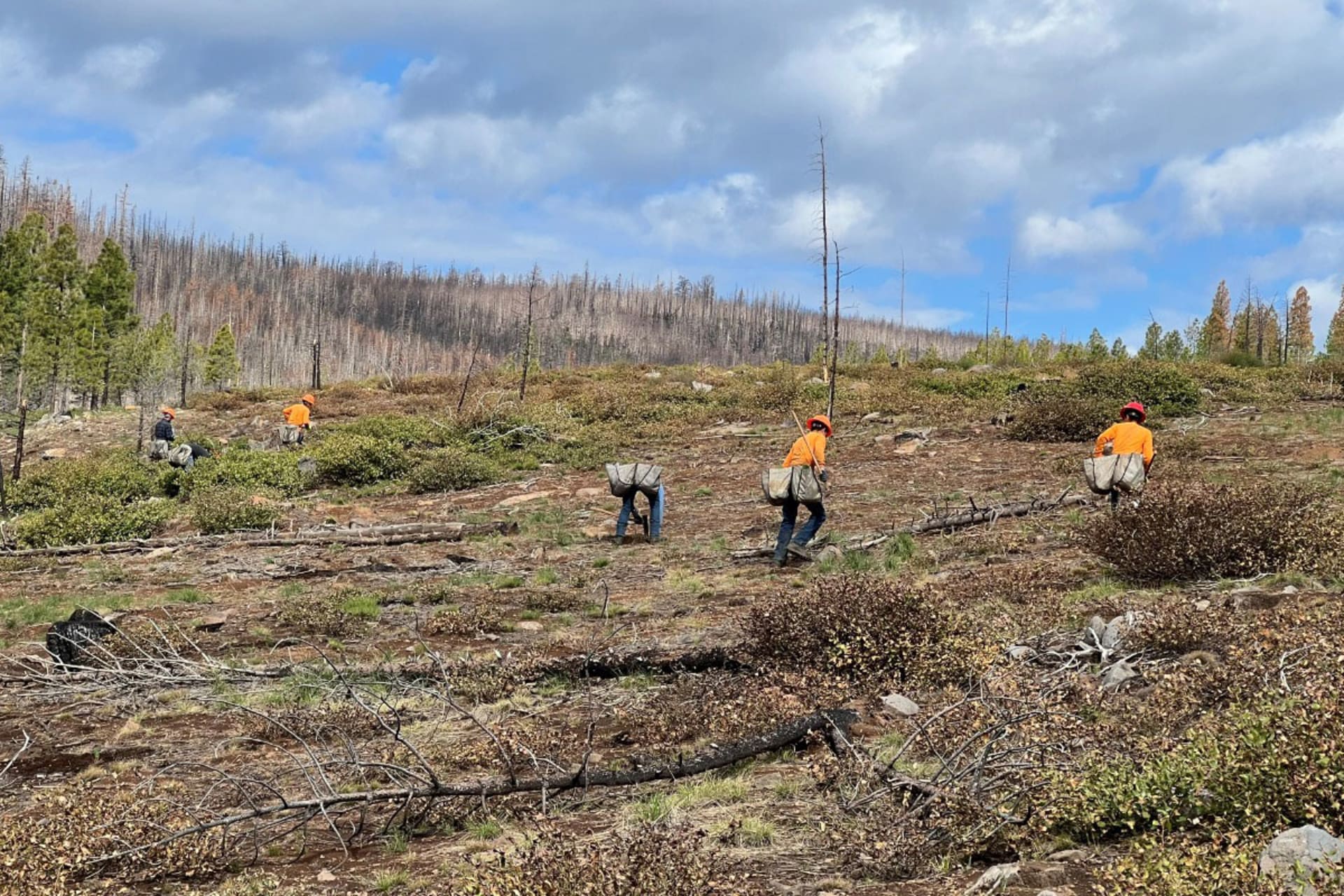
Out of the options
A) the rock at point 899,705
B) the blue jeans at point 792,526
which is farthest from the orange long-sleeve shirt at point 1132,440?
the rock at point 899,705

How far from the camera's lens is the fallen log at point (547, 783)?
434 centimetres

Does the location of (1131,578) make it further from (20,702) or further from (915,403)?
(915,403)

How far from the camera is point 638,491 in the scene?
14625 mm

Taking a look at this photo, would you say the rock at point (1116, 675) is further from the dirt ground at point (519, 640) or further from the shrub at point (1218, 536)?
the shrub at point (1218, 536)

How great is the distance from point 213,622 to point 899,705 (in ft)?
24.0

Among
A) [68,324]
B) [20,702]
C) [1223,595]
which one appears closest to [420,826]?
[20,702]

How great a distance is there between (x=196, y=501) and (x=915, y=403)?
18.9 metres

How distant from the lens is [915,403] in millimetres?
27953

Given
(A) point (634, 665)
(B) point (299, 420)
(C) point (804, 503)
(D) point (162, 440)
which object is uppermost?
(B) point (299, 420)

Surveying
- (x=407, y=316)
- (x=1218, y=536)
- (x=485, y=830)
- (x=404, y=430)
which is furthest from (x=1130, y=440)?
(x=407, y=316)

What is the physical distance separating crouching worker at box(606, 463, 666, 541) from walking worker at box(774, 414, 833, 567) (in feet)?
9.36

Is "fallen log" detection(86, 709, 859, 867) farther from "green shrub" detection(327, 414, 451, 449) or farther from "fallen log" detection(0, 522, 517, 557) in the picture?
"green shrub" detection(327, 414, 451, 449)

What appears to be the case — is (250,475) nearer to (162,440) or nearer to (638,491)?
(162,440)

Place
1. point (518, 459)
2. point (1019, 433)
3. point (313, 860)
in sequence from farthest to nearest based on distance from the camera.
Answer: point (518, 459) < point (1019, 433) < point (313, 860)
